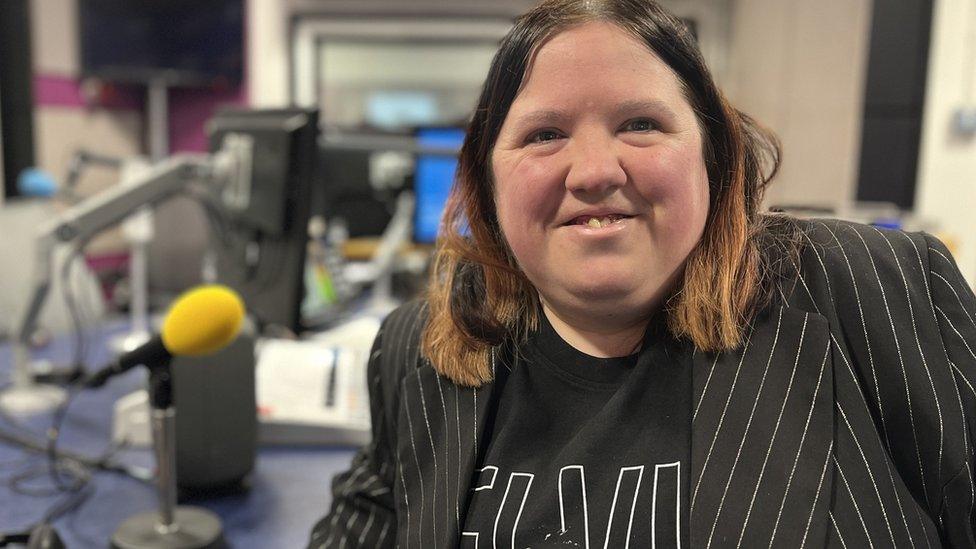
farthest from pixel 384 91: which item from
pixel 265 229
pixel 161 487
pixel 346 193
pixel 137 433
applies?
pixel 161 487

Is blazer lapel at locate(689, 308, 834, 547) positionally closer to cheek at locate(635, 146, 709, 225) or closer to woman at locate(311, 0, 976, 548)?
woman at locate(311, 0, 976, 548)

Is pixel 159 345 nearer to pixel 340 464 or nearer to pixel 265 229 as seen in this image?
pixel 340 464

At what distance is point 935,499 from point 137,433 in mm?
1254

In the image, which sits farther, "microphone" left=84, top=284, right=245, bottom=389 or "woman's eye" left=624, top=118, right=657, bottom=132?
"microphone" left=84, top=284, right=245, bottom=389

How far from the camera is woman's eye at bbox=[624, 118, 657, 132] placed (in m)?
0.75

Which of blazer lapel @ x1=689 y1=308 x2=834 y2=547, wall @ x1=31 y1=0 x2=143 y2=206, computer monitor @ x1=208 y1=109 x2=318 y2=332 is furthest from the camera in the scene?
wall @ x1=31 y1=0 x2=143 y2=206

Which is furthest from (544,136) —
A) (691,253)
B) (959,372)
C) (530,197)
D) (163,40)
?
(163,40)

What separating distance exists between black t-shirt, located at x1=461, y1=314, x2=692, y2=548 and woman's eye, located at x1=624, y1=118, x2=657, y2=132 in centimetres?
21

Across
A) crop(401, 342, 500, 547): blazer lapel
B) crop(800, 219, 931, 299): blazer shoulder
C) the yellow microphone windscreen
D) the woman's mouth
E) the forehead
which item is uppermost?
the forehead

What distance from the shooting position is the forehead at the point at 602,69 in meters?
0.74

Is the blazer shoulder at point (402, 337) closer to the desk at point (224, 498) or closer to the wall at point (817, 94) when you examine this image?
the desk at point (224, 498)

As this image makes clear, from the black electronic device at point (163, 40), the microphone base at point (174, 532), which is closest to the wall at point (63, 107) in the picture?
the black electronic device at point (163, 40)

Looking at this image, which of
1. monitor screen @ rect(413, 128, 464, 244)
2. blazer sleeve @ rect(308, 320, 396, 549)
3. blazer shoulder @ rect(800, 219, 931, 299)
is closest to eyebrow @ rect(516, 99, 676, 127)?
blazer shoulder @ rect(800, 219, 931, 299)

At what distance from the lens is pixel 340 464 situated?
1326 mm
